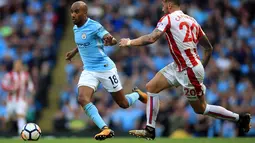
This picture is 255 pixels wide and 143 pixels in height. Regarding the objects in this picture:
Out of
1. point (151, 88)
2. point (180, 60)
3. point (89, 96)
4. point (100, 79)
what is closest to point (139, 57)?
point (100, 79)

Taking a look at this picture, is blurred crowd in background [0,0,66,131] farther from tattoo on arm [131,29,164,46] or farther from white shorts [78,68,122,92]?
tattoo on arm [131,29,164,46]

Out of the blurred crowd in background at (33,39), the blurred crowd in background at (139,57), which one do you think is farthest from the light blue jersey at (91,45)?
the blurred crowd in background at (33,39)

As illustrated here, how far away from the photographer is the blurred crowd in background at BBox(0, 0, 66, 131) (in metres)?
19.8

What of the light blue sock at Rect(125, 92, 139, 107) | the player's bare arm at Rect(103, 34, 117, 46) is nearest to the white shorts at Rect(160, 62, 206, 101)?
the player's bare arm at Rect(103, 34, 117, 46)

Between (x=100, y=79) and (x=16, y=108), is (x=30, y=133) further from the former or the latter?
(x=16, y=108)

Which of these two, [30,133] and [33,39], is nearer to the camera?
[30,133]

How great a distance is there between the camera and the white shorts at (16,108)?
1762 cm

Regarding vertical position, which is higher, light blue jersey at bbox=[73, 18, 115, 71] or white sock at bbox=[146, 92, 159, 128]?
light blue jersey at bbox=[73, 18, 115, 71]

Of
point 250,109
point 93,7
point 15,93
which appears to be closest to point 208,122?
point 250,109

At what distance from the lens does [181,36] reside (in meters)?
10.9

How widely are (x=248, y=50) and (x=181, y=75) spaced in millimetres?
8676

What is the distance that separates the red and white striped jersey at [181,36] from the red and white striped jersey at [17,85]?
304 inches

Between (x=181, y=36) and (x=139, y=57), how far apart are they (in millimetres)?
8721

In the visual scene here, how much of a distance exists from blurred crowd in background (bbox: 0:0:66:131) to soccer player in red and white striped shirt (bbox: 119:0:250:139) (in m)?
8.21
